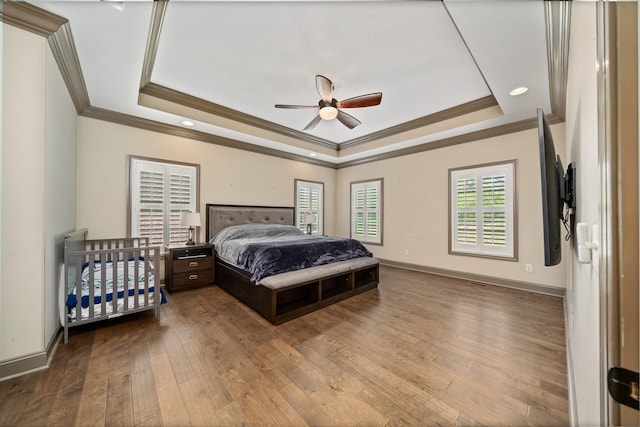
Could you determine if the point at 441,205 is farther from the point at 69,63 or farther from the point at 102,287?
the point at 69,63

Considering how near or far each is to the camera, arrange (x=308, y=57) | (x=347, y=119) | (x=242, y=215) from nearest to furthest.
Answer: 1. (x=308, y=57)
2. (x=347, y=119)
3. (x=242, y=215)

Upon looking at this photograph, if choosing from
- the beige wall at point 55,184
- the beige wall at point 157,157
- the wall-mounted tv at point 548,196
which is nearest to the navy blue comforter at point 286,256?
the beige wall at point 55,184

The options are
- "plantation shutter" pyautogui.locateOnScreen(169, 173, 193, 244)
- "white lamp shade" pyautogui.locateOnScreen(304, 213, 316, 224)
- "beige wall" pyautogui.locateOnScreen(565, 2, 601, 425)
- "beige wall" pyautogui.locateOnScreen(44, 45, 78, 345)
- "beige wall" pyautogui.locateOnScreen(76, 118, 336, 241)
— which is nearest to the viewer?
"beige wall" pyautogui.locateOnScreen(565, 2, 601, 425)

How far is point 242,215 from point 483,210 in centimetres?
445

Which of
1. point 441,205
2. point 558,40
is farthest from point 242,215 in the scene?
point 558,40

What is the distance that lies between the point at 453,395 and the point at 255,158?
4.78m

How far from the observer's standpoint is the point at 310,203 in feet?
20.1

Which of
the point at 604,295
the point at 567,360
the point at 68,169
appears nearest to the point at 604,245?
the point at 604,295

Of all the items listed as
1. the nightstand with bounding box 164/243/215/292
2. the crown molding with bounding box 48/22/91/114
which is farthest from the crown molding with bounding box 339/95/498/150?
A: the crown molding with bounding box 48/22/91/114

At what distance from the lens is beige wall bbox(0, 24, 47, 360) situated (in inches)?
66.8

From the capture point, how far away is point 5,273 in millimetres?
1697

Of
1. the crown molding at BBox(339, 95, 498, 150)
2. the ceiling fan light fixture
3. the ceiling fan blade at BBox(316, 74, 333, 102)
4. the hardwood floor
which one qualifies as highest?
the crown molding at BBox(339, 95, 498, 150)

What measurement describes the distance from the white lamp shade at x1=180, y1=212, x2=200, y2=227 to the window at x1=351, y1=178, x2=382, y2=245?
12.4ft

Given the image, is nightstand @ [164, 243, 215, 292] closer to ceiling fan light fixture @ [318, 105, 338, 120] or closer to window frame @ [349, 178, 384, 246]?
ceiling fan light fixture @ [318, 105, 338, 120]
